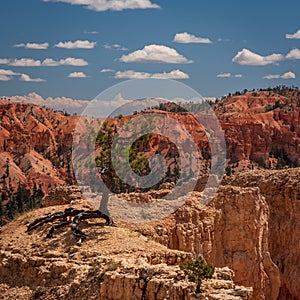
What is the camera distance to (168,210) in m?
20.6

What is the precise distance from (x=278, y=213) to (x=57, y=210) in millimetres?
12060

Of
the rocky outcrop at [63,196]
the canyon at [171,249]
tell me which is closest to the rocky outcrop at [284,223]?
the canyon at [171,249]

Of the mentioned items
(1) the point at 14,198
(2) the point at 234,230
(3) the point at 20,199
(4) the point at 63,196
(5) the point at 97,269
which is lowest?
(3) the point at 20,199

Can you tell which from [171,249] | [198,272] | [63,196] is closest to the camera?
[198,272]

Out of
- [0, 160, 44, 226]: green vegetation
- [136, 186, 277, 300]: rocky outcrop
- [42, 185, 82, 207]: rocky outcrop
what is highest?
[42, 185, 82, 207]: rocky outcrop

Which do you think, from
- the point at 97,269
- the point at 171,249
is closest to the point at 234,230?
the point at 171,249

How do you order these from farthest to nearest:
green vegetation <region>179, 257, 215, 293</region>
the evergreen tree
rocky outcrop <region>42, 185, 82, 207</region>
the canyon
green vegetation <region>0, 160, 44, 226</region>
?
the evergreen tree
green vegetation <region>0, 160, 44, 226</region>
rocky outcrop <region>42, 185, 82, 207</region>
the canyon
green vegetation <region>179, 257, 215, 293</region>

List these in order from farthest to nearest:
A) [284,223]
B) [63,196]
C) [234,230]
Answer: [284,223]
[63,196]
[234,230]

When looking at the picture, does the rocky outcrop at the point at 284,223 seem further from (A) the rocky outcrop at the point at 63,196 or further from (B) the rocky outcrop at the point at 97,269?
(B) the rocky outcrop at the point at 97,269

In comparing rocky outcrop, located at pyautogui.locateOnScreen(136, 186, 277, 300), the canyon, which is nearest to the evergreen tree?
the canyon

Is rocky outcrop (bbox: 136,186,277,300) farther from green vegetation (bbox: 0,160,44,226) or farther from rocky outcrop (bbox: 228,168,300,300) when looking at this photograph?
green vegetation (bbox: 0,160,44,226)

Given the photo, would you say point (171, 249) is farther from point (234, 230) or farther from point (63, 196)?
point (63, 196)

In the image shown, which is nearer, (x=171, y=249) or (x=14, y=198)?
(x=171, y=249)

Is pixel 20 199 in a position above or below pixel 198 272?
below
